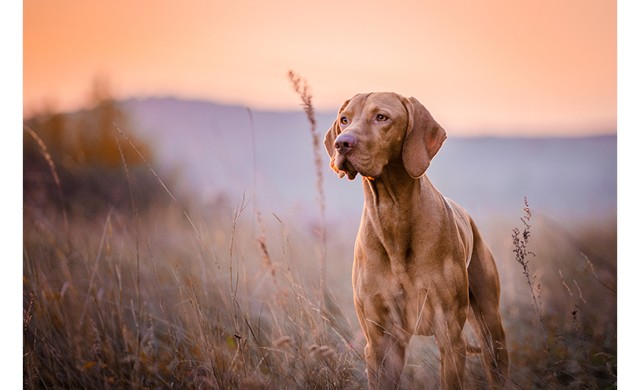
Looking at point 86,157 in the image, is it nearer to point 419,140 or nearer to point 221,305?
point 221,305

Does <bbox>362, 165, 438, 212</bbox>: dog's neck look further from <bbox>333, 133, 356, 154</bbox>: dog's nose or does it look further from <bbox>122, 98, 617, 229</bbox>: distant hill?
<bbox>122, 98, 617, 229</bbox>: distant hill

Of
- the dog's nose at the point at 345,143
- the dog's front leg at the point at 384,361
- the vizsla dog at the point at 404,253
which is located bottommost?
the dog's front leg at the point at 384,361

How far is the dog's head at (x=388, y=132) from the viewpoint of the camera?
366 cm

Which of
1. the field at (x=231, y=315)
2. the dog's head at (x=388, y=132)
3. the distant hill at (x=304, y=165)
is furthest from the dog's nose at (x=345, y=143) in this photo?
the distant hill at (x=304, y=165)

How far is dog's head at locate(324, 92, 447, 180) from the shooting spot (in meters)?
3.66

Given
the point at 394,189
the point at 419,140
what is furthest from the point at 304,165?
the point at 419,140

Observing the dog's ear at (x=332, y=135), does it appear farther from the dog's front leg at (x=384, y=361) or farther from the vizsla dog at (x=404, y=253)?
the dog's front leg at (x=384, y=361)

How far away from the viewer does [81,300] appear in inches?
186

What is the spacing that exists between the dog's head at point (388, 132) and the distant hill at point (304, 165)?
1.24 metres
